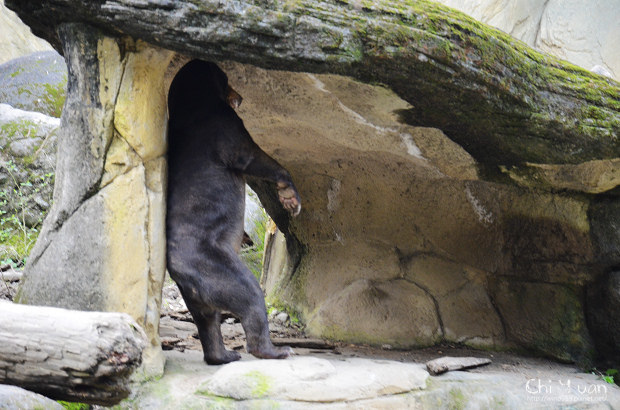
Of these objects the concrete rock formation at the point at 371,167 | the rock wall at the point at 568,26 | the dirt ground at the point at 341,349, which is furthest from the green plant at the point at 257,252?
the rock wall at the point at 568,26

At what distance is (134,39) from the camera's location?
3826 mm

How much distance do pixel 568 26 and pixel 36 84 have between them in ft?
30.4

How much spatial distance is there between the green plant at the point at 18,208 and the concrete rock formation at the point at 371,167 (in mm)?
2996

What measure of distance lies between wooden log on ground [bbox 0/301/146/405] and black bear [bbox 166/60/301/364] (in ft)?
3.46

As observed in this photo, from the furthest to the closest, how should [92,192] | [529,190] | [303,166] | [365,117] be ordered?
[303,166] < [529,190] < [365,117] < [92,192]

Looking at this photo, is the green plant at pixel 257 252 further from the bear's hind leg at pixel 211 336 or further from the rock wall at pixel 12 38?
the rock wall at pixel 12 38

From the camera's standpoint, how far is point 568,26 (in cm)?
1216

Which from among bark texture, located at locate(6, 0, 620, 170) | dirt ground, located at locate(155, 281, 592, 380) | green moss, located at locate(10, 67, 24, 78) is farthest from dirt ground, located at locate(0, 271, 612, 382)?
green moss, located at locate(10, 67, 24, 78)

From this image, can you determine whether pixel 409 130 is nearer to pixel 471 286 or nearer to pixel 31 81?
pixel 471 286

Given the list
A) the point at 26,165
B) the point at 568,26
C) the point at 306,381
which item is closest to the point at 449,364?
the point at 306,381

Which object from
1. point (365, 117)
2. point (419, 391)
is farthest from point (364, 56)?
point (419, 391)

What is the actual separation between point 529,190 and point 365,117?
71.2 inches

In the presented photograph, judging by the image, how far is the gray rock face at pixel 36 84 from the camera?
35.1 ft

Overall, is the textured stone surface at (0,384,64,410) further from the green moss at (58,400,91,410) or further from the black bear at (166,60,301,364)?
the black bear at (166,60,301,364)
